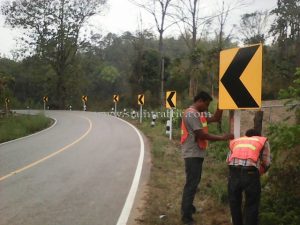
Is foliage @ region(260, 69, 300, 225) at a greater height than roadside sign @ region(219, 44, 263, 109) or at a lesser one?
lesser

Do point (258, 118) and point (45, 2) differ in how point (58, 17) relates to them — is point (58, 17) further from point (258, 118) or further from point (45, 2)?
point (258, 118)

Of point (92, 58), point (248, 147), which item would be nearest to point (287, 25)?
point (92, 58)

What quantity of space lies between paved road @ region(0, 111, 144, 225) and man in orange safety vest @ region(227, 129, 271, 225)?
2.48m

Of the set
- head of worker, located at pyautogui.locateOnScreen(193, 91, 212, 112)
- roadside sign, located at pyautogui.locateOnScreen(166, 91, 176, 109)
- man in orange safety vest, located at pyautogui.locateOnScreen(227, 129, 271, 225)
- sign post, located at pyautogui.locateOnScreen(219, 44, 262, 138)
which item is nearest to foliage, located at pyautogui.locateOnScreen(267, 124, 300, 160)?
man in orange safety vest, located at pyautogui.locateOnScreen(227, 129, 271, 225)

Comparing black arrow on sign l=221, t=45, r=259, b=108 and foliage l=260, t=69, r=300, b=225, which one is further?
foliage l=260, t=69, r=300, b=225

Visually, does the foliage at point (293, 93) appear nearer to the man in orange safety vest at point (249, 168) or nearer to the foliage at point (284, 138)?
the foliage at point (284, 138)

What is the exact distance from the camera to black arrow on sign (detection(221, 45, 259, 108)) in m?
5.91

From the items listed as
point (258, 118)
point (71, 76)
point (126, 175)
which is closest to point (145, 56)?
point (71, 76)

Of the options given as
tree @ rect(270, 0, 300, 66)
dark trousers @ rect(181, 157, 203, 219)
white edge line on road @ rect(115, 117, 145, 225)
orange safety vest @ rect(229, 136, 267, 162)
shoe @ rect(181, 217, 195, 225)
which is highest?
tree @ rect(270, 0, 300, 66)

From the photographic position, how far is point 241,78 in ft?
19.7

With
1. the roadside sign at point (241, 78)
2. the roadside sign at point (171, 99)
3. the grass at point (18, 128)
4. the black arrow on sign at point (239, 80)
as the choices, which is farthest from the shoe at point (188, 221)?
the grass at point (18, 128)

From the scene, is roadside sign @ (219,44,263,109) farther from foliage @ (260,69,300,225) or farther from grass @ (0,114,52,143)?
grass @ (0,114,52,143)

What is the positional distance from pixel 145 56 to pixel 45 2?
17.0 metres

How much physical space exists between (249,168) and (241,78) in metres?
1.22
